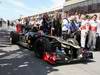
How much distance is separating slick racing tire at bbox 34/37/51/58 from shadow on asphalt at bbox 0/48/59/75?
0.92 ft

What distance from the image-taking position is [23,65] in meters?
10.4

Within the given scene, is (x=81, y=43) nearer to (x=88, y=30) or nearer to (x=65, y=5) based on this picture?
(x=88, y=30)

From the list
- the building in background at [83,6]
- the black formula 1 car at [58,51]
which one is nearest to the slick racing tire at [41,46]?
the black formula 1 car at [58,51]

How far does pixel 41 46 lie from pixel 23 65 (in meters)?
1.42

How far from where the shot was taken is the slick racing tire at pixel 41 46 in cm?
1104

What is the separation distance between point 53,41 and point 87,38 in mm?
3863

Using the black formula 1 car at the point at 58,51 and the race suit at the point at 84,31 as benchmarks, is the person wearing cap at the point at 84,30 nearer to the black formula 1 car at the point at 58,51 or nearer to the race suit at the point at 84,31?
the race suit at the point at 84,31

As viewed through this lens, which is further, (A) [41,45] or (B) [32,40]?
(B) [32,40]

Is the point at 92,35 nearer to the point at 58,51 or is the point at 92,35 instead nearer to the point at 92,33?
the point at 92,33

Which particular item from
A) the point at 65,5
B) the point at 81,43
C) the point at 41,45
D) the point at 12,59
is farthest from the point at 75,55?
the point at 65,5

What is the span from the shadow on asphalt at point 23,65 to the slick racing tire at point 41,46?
28 cm

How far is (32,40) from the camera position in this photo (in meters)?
13.3

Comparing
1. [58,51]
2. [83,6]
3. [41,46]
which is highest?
[83,6]

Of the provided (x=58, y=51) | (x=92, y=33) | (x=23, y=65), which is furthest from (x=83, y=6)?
(x=23, y=65)
